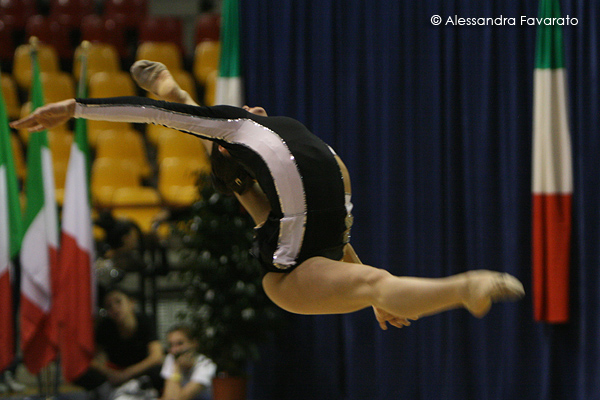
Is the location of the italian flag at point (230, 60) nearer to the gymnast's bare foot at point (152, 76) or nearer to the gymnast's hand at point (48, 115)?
the gymnast's bare foot at point (152, 76)

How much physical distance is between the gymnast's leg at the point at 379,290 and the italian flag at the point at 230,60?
2.55 m

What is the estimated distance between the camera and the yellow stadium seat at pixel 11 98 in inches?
270

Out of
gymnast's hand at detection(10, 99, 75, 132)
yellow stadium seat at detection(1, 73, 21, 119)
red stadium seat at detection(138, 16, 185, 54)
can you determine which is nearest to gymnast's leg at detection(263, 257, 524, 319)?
gymnast's hand at detection(10, 99, 75, 132)

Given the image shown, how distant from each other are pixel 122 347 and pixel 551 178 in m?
3.06

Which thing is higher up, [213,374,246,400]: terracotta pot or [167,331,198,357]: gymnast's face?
[167,331,198,357]: gymnast's face

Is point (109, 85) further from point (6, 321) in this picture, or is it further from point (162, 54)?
point (6, 321)

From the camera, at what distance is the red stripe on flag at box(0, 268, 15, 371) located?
4.46 metres

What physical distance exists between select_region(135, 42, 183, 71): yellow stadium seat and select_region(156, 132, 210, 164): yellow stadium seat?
107 centimetres

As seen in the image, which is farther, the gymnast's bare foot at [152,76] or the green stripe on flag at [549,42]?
the green stripe on flag at [549,42]

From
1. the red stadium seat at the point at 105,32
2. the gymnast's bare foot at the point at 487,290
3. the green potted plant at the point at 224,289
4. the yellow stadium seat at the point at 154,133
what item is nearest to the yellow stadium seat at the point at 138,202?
the yellow stadium seat at the point at 154,133

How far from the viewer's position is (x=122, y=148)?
6375mm

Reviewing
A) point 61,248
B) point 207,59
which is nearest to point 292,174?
point 61,248

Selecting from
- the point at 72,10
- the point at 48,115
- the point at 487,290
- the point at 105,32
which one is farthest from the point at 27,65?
the point at 487,290

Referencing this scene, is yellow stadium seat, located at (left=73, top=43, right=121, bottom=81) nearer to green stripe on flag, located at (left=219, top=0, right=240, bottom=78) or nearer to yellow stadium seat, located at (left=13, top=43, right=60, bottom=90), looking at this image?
yellow stadium seat, located at (left=13, top=43, right=60, bottom=90)
